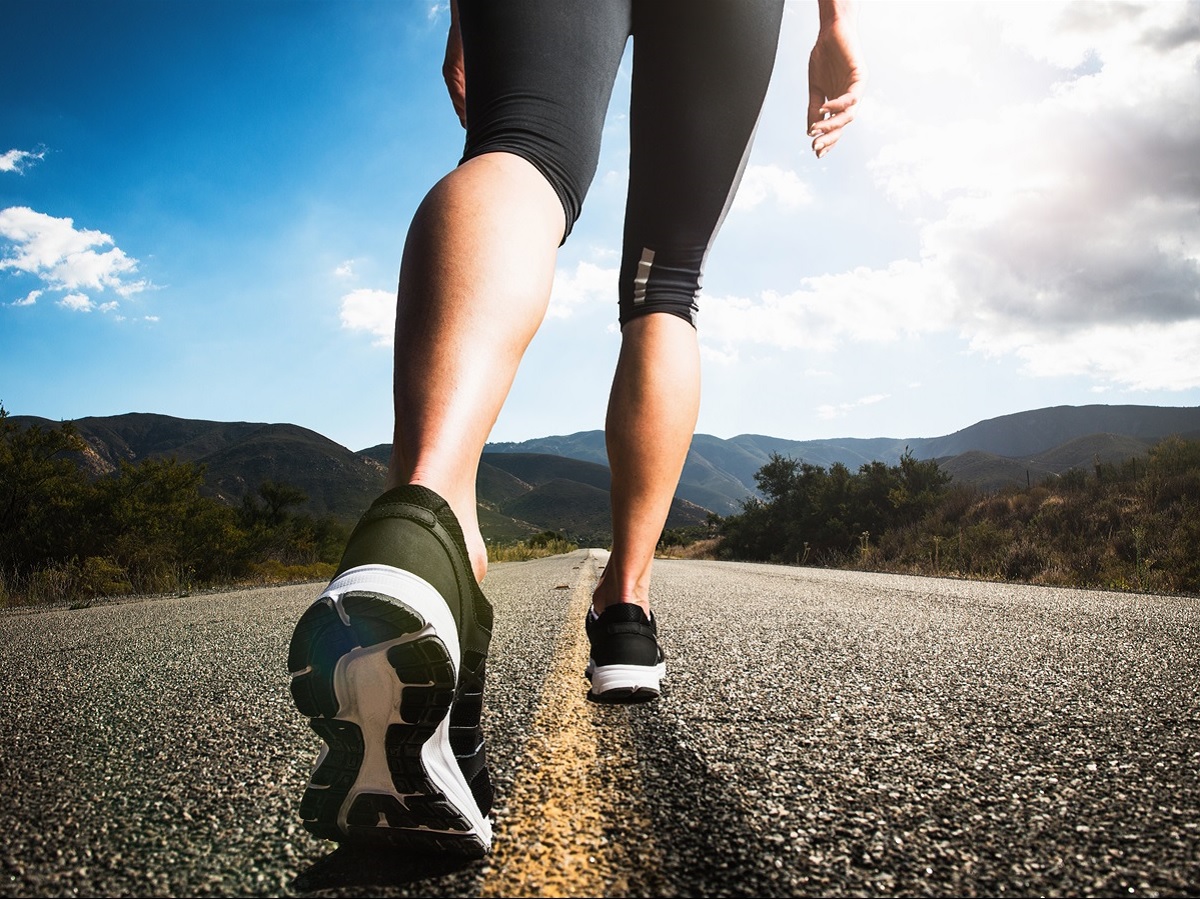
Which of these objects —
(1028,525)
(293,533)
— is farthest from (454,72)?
(293,533)

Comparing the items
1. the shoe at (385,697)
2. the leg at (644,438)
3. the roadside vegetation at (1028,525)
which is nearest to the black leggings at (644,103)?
the leg at (644,438)

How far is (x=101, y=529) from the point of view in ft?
31.6

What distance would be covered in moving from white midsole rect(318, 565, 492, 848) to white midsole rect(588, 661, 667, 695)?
43 cm

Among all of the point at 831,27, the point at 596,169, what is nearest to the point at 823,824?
the point at 596,169

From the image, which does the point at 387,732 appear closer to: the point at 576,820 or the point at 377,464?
the point at 576,820

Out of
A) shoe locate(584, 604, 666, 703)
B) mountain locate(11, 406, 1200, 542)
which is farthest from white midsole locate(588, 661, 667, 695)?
mountain locate(11, 406, 1200, 542)

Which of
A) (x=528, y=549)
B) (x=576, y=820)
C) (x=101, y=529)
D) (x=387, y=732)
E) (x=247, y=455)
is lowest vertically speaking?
(x=528, y=549)

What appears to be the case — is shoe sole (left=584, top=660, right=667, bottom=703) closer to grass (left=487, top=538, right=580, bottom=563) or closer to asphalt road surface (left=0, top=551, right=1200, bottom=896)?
asphalt road surface (left=0, top=551, right=1200, bottom=896)

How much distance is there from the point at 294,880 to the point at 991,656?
Result: 4.58ft

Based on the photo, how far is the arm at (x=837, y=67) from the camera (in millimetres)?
1428

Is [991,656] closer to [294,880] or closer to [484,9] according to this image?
[294,880]

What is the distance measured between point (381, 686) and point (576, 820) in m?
0.28

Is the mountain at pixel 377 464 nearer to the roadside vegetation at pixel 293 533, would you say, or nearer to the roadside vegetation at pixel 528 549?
the roadside vegetation at pixel 528 549

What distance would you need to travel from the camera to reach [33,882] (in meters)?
0.60
